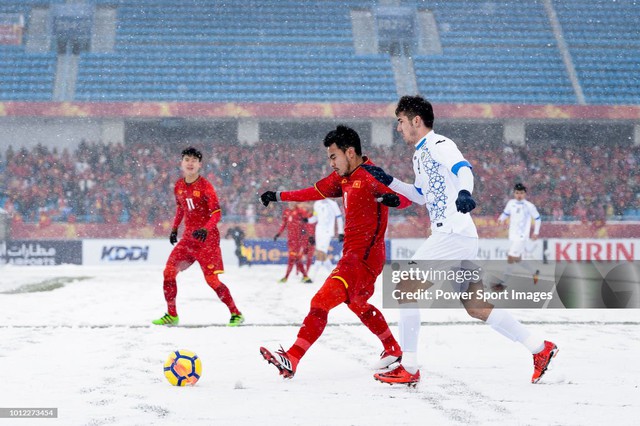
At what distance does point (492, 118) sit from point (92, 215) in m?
15.4

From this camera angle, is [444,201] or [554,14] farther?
[554,14]

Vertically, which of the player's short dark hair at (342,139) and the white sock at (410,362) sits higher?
the player's short dark hair at (342,139)

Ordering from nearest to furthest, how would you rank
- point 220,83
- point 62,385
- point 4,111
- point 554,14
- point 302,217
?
point 62,385 < point 302,217 < point 4,111 < point 220,83 < point 554,14

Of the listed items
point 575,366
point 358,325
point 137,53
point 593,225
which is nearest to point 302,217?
point 358,325

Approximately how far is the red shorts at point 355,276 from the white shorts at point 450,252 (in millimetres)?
465

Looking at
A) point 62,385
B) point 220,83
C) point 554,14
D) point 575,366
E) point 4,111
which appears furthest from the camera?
point 554,14

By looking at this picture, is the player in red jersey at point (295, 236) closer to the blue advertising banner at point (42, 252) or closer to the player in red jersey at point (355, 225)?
the blue advertising banner at point (42, 252)

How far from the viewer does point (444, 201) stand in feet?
16.3

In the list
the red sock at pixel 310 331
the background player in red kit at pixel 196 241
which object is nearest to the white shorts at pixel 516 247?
the background player in red kit at pixel 196 241

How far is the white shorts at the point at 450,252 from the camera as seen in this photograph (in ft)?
16.0

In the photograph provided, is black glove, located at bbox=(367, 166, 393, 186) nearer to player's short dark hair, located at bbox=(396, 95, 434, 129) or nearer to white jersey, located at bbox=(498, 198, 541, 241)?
player's short dark hair, located at bbox=(396, 95, 434, 129)

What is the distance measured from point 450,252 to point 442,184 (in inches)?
17.5

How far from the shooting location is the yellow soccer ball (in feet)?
15.6

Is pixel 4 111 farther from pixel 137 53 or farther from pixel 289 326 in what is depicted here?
pixel 289 326
